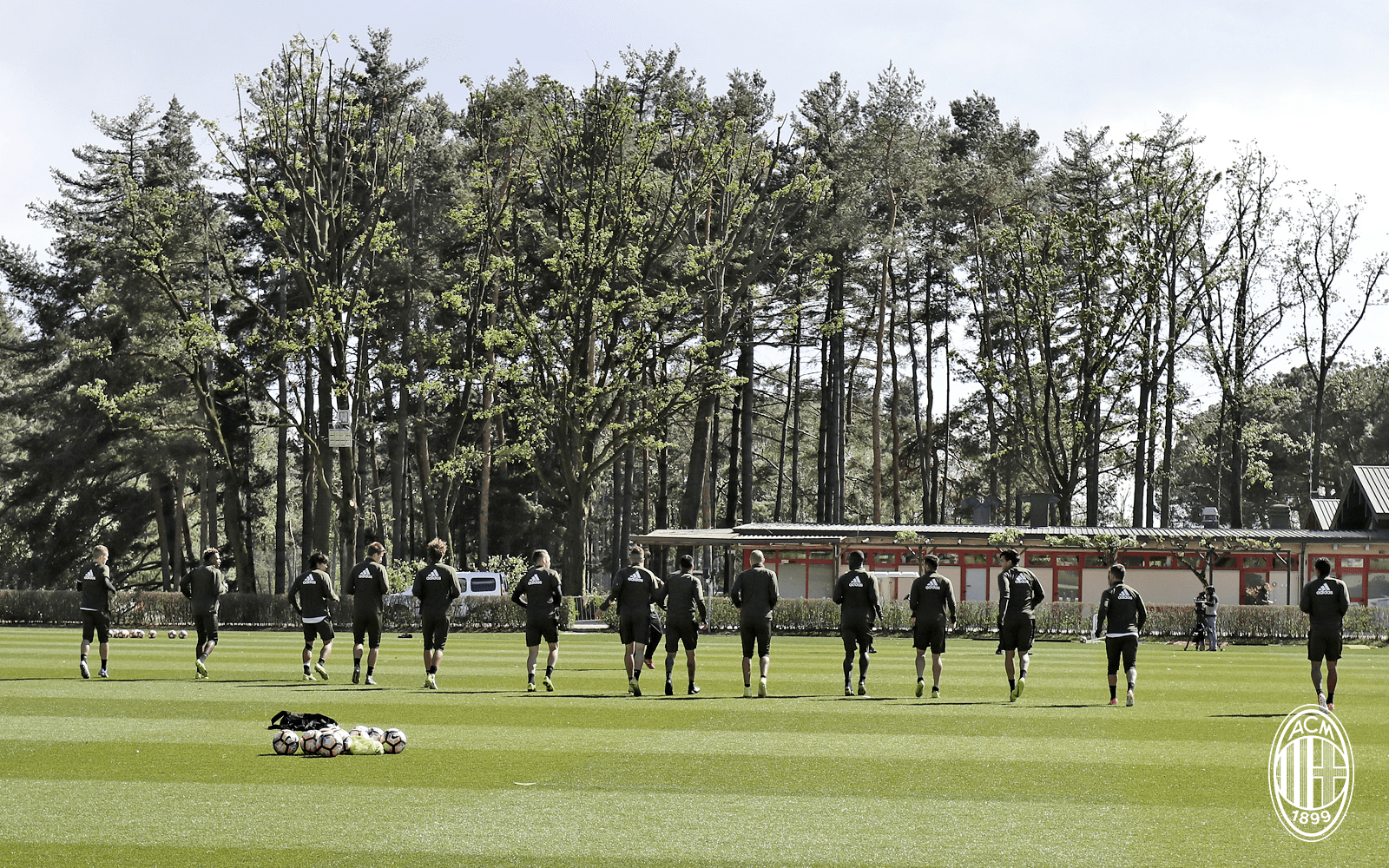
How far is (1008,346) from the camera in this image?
58906 mm

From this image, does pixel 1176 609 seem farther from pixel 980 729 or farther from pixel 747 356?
pixel 980 729

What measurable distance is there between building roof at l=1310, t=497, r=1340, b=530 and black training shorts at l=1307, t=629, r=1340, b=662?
40.3m

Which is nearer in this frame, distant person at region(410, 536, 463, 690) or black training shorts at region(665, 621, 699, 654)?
black training shorts at region(665, 621, 699, 654)

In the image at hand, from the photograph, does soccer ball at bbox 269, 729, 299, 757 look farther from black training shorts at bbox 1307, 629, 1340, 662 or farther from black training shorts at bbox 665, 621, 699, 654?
black training shorts at bbox 1307, 629, 1340, 662

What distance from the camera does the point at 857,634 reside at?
18.5m

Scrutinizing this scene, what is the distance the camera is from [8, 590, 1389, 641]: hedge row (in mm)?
38312

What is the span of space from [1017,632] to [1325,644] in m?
3.75

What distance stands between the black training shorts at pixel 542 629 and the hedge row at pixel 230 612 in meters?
19.7

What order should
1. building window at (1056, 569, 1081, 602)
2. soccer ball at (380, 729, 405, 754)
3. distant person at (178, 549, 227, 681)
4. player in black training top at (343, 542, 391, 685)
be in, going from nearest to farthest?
soccer ball at (380, 729, 405, 754) → player in black training top at (343, 542, 391, 685) → distant person at (178, 549, 227, 681) → building window at (1056, 569, 1081, 602)

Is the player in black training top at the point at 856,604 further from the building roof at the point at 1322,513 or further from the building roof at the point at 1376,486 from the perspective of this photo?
the building roof at the point at 1322,513

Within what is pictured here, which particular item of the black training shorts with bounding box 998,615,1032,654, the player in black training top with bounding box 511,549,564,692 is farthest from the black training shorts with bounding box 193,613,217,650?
the black training shorts with bounding box 998,615,1032,654

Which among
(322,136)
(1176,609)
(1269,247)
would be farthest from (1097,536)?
(322,136)

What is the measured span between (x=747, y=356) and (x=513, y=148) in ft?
43.9

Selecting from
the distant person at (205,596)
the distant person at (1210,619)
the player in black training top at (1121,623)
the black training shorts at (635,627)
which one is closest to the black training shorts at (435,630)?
the black training shorts at (635,627)
